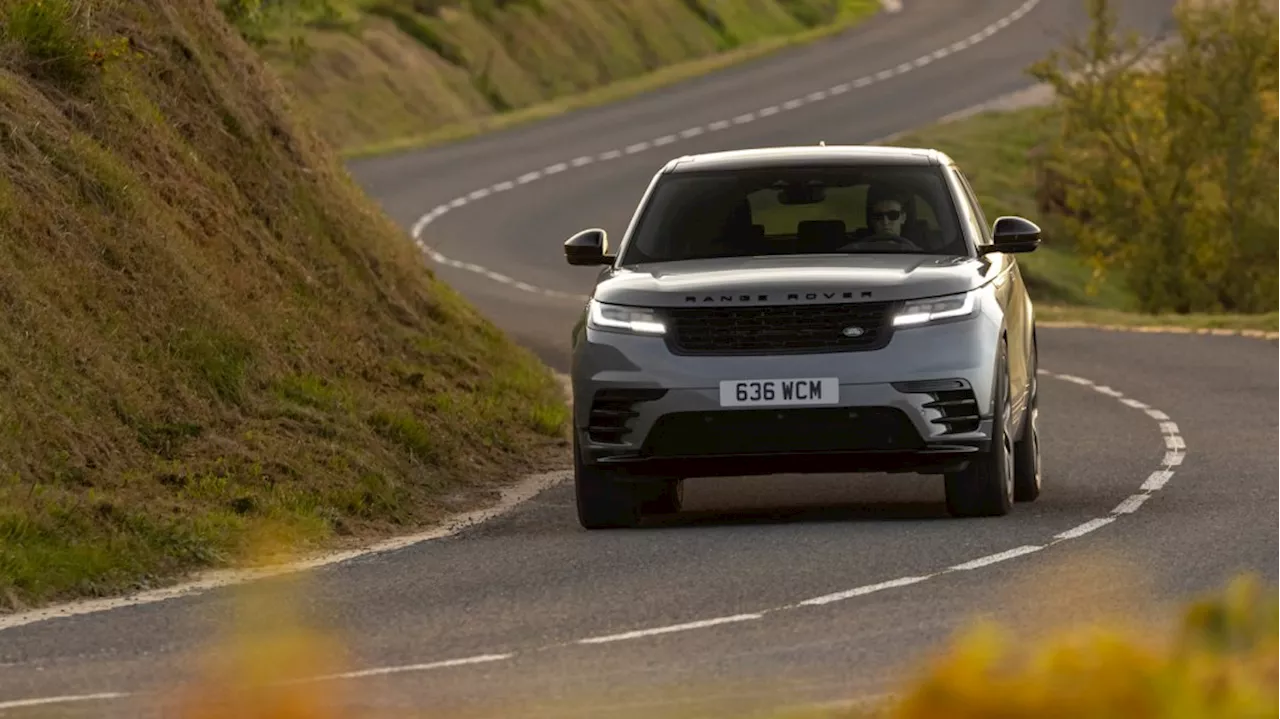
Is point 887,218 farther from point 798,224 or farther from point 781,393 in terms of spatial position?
point 781,393

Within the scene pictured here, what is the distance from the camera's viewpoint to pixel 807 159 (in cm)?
1407

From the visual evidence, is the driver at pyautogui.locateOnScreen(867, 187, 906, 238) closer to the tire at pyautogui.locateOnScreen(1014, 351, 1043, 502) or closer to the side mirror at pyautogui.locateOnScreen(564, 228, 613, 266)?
the tire at pyautogui.locateOnScreen(1014, 351, 1043, 502)

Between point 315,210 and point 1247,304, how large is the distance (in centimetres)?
2634

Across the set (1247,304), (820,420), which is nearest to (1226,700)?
(820,420)

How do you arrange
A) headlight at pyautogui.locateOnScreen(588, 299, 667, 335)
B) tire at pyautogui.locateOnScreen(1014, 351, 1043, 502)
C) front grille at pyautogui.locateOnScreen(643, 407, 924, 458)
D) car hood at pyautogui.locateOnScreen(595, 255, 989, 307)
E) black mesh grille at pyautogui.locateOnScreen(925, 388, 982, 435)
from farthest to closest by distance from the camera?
tire at pyautogui.locateOnScreen(1014, 351, 1043, 502) → headlight at pyautogui.locateOnScreen(588, 299, 667, 335) → car hood at pyautogui.locateOnScreen(595, 255, 989, 307) → black mesh grille at pyautogui.locateOnScreen(925, 388, 982, 435) → front grille at pyautogui.locateOnScreen(643, 407, 924, 458)

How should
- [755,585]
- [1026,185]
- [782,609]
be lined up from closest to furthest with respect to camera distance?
1. [782,609]
2. [755,585]
3. [1026,185]

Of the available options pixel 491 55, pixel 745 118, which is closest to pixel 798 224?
pixel 745 118

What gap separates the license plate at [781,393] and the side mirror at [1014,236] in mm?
1494

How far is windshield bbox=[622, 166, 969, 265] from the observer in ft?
44.6

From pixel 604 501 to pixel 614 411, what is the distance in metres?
0.70

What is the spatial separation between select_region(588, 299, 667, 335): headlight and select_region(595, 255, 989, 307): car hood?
0.04 meters

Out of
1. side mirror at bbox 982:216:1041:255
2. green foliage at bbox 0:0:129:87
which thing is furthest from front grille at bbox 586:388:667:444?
green foliage at bbox 0:0:129:87

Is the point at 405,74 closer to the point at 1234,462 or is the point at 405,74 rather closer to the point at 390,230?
the point at 390,230

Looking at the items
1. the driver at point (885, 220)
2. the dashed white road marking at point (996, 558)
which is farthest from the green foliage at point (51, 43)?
the dashed white road marking at point (996, 558)
